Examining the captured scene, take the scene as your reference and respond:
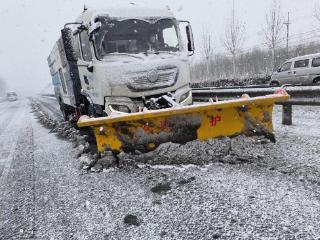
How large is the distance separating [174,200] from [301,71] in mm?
12821

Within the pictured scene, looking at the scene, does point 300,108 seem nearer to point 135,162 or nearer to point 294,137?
point 294,137

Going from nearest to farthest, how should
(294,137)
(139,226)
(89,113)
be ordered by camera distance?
(139,226) < (294,137) < (89,113)

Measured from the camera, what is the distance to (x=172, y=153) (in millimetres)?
4523

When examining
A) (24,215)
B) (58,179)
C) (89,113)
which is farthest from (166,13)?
(24,215)

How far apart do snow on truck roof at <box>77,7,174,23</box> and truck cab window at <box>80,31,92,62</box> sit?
0.27m

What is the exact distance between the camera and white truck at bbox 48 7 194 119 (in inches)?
215

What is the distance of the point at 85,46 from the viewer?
5934 millimetres

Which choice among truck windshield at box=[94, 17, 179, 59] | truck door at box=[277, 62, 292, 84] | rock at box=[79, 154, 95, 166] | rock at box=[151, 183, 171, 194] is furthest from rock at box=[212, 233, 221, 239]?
truck door at box=[277, 62, 292, 84]

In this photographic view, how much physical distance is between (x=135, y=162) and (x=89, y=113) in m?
2.90

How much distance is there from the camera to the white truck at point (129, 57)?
5457 mm

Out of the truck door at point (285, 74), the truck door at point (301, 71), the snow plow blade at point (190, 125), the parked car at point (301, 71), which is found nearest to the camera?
the snow plow blade at point (190, 125)

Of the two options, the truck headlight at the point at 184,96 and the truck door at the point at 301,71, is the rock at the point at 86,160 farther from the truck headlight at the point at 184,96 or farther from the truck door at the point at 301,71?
the truck door at the point at 301,71

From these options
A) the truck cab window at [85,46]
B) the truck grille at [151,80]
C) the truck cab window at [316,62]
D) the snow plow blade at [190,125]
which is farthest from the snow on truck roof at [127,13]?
the truck cab window at [316,62]

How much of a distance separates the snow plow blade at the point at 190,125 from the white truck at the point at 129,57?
0.80 m
